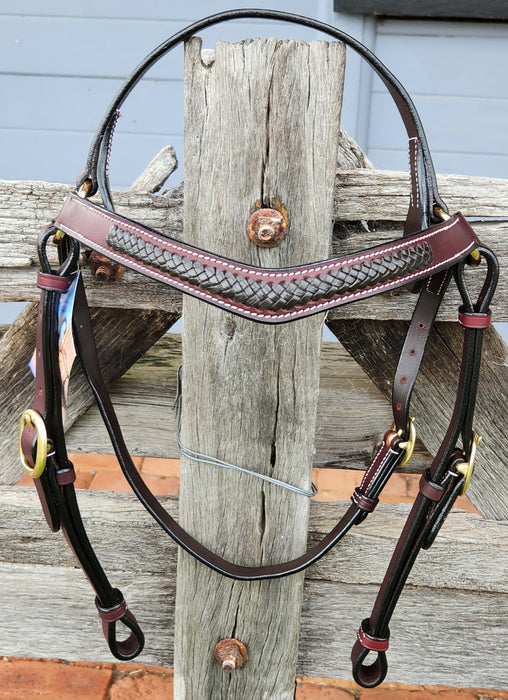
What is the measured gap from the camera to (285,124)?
1.04 metres

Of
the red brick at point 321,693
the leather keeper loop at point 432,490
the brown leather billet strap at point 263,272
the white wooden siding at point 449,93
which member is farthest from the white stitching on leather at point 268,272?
the white wooden siding at point 449,93

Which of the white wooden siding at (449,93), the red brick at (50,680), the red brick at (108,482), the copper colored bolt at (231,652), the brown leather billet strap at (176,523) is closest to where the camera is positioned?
the brown leather billet strap at (176,523)

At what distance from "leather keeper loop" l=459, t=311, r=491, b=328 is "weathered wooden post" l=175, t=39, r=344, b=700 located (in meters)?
0.25

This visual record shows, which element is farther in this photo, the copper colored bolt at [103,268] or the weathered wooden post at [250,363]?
the copper colored bolt at [103,268]

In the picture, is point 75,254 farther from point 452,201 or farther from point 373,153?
point 373,153

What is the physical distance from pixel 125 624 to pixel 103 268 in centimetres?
71

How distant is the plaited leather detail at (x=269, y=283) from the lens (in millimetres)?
942

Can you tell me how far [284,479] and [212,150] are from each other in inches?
24.6

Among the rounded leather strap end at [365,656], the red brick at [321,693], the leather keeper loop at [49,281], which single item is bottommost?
the red brick at [321,693]

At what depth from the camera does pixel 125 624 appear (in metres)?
1.31

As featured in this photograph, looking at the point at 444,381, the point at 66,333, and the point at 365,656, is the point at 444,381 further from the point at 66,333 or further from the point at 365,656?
the point at 66,333

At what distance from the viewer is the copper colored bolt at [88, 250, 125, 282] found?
1218 mm

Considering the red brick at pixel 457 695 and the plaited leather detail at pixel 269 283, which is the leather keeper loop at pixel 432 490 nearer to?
the plaited leather detail at pixel 269 283

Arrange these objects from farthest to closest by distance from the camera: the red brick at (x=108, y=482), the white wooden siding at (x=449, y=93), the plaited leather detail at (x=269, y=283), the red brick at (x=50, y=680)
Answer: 1. the red brick at (x=108, y=482)
2. the white wooden siding at (x=449, y=93)
3. the red brick at (x=50, y=680)
4. the plaited leather detail at (x=269, y=283)
